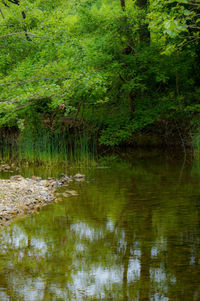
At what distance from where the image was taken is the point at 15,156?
12984 millimetres

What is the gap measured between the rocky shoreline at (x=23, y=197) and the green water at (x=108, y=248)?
0.89 ft

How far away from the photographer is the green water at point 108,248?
10.7ft

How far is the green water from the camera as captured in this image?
326 centimetres

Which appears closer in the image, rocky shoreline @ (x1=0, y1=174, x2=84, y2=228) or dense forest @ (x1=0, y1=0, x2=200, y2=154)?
rocky shoreline @ (x1=0, y1=174, x2=84, y2=228)

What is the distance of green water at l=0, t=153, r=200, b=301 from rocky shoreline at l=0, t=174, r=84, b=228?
0.27 meters

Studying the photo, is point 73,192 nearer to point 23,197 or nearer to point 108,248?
point 23,197

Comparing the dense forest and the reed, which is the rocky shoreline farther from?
the reed

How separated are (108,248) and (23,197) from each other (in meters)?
2.89

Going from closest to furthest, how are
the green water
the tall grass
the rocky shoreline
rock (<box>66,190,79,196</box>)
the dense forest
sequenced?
the green water, the rocky shoreline, rock (<box>66,190,79,196</box>), the tall grass, the dense forest

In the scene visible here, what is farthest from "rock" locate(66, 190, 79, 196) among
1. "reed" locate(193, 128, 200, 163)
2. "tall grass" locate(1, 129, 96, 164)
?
"reed" locate(193, 128, 200, 163)

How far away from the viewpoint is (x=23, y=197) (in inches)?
267

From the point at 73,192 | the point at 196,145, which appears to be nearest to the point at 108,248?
Answer: the point at 73,192

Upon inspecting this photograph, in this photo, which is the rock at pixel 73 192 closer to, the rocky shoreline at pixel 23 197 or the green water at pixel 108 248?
the rocky shoreline at pixel 23 197

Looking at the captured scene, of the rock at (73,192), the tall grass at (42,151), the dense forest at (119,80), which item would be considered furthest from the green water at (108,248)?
the dense forest at (119,80)
